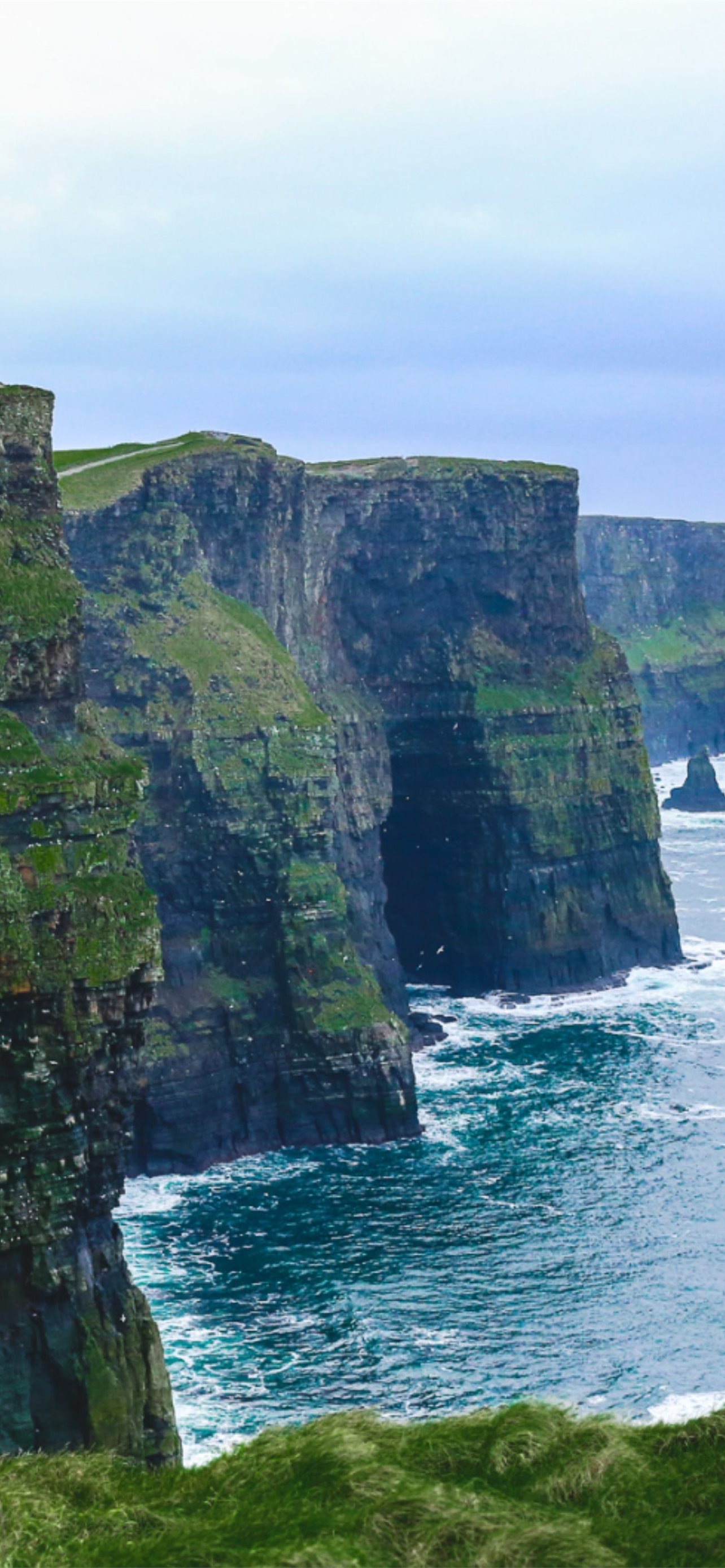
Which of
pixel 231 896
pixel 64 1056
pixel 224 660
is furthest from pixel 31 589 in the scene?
pixel 224 660

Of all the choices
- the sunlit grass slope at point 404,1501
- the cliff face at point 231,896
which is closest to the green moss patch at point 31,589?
the sunlit grass slope at point 404,1501

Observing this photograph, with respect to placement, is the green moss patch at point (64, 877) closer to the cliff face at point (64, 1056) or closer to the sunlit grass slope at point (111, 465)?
the cliff face at point (64, 1056)

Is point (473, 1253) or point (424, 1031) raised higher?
point (424, 1031)

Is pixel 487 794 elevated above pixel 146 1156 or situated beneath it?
elevated above

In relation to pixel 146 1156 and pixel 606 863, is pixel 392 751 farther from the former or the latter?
pixel 146 1156

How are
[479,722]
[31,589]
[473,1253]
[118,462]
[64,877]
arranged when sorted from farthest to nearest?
[479,722], [118,462], [473,1253], [31,589], [64,877]

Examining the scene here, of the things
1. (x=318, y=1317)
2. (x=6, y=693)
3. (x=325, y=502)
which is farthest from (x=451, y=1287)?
(x=325, y=502)

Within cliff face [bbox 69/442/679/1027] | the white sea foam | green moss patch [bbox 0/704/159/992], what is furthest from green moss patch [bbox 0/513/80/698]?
cliff face [bbox 69/442/679/1027]

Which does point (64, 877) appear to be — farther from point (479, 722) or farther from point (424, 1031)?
point (479, 722)
